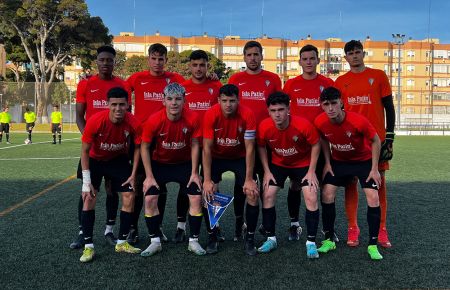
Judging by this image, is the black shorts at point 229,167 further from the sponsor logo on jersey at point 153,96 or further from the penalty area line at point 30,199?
the penalty area line at point 30,199

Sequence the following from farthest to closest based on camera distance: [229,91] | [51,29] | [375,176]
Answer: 1. [51,29]
2. [375,176]
3. [229,91]

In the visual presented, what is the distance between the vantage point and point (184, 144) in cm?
454

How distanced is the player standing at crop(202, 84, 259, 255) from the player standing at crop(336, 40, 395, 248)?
1202 mm

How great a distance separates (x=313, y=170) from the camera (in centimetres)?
445

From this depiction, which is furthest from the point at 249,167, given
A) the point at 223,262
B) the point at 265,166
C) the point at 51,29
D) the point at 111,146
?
the point at 51,29

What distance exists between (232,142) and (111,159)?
1.33 metres

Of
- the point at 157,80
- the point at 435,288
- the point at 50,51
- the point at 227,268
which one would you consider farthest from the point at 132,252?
the point at 50,51

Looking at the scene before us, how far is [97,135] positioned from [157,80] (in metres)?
1.11

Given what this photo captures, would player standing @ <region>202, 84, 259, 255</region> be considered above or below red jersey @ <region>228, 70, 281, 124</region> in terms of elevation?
below

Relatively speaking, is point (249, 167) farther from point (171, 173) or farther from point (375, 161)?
point (375, 161)

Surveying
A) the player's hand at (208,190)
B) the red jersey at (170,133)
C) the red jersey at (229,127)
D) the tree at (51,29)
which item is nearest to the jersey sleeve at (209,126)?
the red jersey at (229,127)

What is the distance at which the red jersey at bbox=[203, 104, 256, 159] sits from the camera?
4.45m

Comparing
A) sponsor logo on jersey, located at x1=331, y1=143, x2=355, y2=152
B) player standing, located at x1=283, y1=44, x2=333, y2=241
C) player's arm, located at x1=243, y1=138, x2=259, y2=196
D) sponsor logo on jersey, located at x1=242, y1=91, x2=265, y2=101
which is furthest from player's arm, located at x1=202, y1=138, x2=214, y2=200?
sponsor logo on jersey, located at x1=331, y1=143, x2=355, y2=152

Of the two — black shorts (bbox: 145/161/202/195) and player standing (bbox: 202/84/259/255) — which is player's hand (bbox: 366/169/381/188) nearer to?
player standing (bbox: 202/84/259/255)
